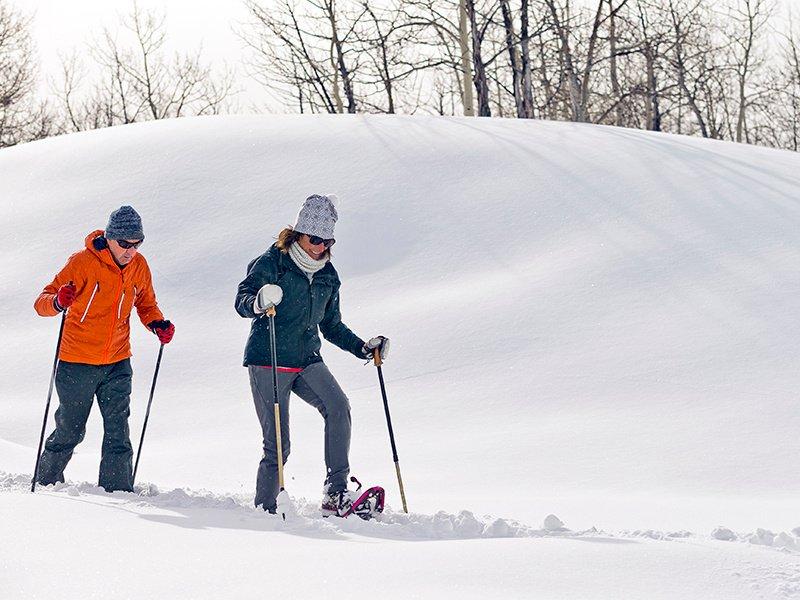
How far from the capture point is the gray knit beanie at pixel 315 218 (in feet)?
15.8

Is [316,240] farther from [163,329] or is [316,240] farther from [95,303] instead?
[95,303]

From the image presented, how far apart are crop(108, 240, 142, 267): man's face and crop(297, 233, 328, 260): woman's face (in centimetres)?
87

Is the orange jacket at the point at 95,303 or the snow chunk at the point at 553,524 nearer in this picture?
the snow chunk at the point at 553,524

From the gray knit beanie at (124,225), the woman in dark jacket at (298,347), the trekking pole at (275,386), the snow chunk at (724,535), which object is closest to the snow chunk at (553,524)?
the snow chunk at (724,535)

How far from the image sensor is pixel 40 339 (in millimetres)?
9883

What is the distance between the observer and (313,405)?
4914mm

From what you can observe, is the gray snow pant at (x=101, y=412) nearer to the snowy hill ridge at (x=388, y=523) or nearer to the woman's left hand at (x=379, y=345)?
the snowy hill ridge at (x=388, y=523)

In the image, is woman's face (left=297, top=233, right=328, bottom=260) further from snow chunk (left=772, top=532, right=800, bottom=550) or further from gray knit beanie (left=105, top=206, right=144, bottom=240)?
snow chunk (left=772, top=532, right=800, bottom=550)

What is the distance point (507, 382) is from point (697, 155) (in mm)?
6186

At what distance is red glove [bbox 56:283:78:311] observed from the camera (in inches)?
198

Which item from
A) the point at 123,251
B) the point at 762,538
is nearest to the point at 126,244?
the point at 123,251

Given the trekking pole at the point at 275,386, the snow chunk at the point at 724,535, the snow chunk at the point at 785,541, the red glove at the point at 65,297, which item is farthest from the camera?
the red glove at the point at 65,297

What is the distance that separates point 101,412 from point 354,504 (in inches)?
58.3

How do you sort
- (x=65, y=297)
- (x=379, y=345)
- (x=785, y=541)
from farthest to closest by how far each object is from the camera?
(x=379, y=345)
(x=65, y=297)
(x=785, y=541)
